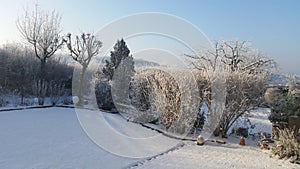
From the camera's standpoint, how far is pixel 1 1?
10695 mm

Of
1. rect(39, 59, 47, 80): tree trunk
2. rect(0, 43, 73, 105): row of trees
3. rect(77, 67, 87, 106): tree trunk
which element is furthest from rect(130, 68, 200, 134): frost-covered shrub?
rect(39, 59, 47, 80): tree trunk

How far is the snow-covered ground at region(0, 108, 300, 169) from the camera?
4.87 m

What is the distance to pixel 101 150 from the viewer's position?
578cm

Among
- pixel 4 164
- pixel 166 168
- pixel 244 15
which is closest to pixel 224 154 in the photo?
pixel 166 168

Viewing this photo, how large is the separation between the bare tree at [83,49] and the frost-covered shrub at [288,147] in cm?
1096

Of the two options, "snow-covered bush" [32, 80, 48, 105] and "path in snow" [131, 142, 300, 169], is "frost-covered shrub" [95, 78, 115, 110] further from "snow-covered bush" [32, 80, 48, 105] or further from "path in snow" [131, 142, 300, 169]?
"path in snow" [131, 142, 300, 169]

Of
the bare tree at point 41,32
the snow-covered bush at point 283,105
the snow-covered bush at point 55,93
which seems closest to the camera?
the snow-covered bush at point 283,105

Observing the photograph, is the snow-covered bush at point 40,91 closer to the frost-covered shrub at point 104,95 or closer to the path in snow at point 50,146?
the frost-covered shrub at point 104,95

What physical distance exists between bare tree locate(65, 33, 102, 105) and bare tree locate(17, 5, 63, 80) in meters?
1.03

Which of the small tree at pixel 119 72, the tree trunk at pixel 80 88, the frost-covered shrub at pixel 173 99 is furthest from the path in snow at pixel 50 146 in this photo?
the tree trunk at pixel 80 88

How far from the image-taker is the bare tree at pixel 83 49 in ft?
48.6

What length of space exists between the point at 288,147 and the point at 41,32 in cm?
1413

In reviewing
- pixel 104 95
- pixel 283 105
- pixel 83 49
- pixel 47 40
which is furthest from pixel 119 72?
pixel 283 105

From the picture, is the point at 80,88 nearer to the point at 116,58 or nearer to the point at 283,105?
the point at 116,58
